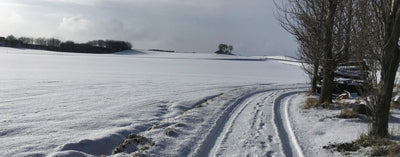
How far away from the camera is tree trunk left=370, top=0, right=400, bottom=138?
6605mm

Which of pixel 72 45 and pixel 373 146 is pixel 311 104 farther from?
pixel 72 45

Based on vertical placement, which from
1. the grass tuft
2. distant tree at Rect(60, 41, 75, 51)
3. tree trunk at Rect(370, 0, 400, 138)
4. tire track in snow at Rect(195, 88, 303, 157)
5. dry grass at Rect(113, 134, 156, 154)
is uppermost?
distant tree at Rect(60, 41, 75, 51)

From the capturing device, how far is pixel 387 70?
270 inches

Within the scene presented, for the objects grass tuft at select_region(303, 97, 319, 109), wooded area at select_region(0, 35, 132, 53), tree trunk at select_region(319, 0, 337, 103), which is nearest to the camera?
tree trunk at select_region(319, 0, 337, 103)

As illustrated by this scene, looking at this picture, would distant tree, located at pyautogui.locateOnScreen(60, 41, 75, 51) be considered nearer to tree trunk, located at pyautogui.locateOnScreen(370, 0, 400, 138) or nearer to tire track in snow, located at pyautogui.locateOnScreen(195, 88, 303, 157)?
tire track in snow, located at pyautogui.locateOnScreen(195, 88, 303, 157)

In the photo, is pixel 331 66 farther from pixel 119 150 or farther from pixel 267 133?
pixel 119 150

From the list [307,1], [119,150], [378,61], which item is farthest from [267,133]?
[307,1]

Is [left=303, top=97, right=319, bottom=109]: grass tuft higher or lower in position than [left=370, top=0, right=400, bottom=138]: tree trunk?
lower

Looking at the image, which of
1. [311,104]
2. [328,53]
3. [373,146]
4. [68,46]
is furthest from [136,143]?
[68,46]

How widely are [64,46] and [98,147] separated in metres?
135

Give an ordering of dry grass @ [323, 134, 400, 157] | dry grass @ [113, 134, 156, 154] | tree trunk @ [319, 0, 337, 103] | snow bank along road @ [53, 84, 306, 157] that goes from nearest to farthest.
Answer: dry grass @ [323, 134, 400, 157], snow bank along road @ [53, 84, 306, 157], dry grass @ [113, 134, 156, 154], tree trunk @ [319, 0, 337, 103]

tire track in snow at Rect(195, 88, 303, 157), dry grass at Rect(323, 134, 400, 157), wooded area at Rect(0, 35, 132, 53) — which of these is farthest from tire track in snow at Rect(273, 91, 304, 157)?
wooded area at Rect(0, 35, 132, 53)

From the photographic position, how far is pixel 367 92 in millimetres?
7539

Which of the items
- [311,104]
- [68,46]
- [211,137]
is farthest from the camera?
[68,46]
